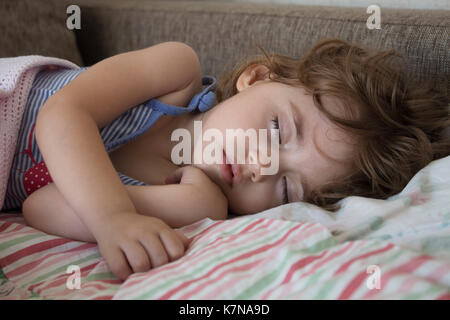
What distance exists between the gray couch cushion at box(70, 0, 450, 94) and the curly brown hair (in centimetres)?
10

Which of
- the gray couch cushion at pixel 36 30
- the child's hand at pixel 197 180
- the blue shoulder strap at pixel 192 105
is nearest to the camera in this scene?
the child's hand at pixel 197 180

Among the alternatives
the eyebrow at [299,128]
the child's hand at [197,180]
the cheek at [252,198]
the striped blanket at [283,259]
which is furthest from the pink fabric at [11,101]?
the eyebrow at [299,128]

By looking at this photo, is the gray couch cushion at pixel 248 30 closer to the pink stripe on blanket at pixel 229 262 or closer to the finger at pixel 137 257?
the pink stripe on blanket at pixel 229 262

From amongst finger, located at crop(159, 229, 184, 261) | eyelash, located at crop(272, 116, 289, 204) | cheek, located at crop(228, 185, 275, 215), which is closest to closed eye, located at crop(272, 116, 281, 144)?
eyelash, located at crop(272, 116, 289, 204)

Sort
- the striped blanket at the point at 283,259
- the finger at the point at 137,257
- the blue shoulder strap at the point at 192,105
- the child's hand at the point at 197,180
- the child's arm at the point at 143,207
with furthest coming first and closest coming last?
the blue shoulder strap at the point at 192,105 < the child's hand at the point at 197,180 < the child's arm at the point at 143,207 < the finger at the point at 137,257 < the striped blanket at the point at 283,259

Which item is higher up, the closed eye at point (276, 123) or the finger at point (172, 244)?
the closed eye at point (276, 123)

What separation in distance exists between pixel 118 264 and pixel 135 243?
4 cm

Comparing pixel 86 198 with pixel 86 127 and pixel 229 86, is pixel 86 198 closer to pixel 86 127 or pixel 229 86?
pixel 86 127

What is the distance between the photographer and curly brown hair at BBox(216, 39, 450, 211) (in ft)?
3.12

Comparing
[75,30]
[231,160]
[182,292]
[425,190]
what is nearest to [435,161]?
[425,190]

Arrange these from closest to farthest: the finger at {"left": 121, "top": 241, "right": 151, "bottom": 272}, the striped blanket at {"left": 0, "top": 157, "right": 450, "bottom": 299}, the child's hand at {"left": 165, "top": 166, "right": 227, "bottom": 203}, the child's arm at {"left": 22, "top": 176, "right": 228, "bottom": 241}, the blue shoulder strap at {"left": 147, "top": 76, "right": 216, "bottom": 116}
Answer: the striped blanket at {"left": 0, "top": 157, "right": 450, "bottom": 299} → the finger at {"left": 121, "top": 241, "right": 151, "bottom": 272} → the child's arm at {"left": 22, "top": 176, "right": 228, "bottom": 241} → the child's hand at {"left": 165, "top": 166, "right": 227, "bottom": 203} → the blue shoulder strap at {"left": 147, "top": 76, "right": 216, "bottom": 116}

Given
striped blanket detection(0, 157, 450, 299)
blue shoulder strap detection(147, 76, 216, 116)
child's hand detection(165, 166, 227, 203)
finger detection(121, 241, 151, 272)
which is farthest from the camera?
blue shoulder strap detection(147, 76, 216, 116)

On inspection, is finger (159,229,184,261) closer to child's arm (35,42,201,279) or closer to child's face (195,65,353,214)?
child's arm (35,42,201,279)

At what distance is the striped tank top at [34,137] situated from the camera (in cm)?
98
